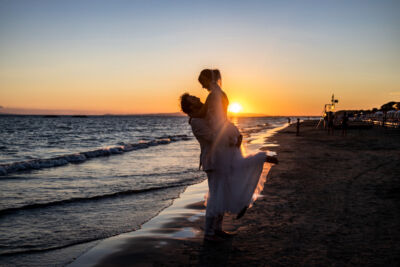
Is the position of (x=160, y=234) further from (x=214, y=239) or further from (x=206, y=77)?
(x=206, y=77)

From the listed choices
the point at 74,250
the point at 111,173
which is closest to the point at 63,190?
the point at 111,173

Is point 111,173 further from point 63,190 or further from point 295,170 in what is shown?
point 295,170

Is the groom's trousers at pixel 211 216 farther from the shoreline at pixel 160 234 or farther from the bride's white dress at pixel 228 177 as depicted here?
the shoreline at pixel 160 234

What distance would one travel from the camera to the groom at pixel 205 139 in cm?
429

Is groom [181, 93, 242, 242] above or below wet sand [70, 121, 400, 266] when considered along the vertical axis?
above

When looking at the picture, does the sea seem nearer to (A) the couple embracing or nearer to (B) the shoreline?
(B) the shoreline

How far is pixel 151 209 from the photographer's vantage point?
22.2 feet

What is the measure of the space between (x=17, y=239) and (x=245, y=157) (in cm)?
374

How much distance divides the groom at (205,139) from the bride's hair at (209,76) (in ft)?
0.87

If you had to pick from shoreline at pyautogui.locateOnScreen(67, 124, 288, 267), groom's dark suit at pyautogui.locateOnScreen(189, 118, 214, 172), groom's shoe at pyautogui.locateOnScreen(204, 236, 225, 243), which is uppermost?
groom's dark suit at pyautogui.locateOnScreen(189, 118, 214, 172)

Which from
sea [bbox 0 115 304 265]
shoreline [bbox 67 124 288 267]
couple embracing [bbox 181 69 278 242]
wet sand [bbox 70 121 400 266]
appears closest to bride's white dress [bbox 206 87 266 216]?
couple embracing [bbox 181 69 278 242]

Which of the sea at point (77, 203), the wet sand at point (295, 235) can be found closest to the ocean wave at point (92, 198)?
the sea at point (77, 203)

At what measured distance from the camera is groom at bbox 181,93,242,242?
4293 mm

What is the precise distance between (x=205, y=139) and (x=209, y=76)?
2.71 ft
